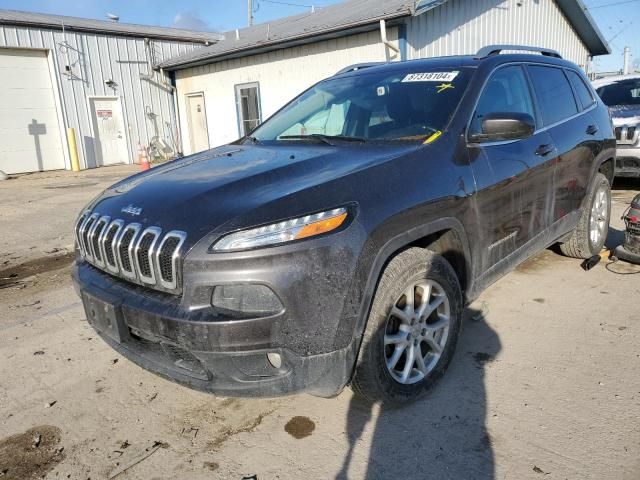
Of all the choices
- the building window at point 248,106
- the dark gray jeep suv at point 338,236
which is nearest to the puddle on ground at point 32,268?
Answer: the dark gray jeep suv at point 338,236

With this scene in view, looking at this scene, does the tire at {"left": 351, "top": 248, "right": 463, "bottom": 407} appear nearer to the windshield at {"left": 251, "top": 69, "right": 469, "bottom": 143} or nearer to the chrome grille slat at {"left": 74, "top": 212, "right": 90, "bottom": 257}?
the windshield at {"left": 251, "top": 69, "right": 469, "bottom": 143}

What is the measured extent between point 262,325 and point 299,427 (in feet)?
2.77

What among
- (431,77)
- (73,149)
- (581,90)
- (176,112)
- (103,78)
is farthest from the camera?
(176,112)

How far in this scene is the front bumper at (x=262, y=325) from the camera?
2027 mm

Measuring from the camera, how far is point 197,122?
→ 16.8 m

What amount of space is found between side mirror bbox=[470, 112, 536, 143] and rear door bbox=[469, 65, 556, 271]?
8cm

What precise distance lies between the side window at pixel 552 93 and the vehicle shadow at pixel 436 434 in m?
2.01

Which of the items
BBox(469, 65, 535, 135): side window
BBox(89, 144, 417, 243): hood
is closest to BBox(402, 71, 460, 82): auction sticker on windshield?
BBox(469, 65, 535, 135): side window

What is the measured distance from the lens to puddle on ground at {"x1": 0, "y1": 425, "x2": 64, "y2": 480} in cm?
234

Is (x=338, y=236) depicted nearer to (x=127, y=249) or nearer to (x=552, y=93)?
(x=127, y=249)

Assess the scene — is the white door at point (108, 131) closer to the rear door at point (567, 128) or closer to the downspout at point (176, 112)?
the downspout at point (176, 112)

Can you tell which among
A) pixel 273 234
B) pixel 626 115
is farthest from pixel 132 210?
pixel 626 115

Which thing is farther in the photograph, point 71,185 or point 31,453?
point 71,185

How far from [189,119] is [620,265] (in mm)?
14863
